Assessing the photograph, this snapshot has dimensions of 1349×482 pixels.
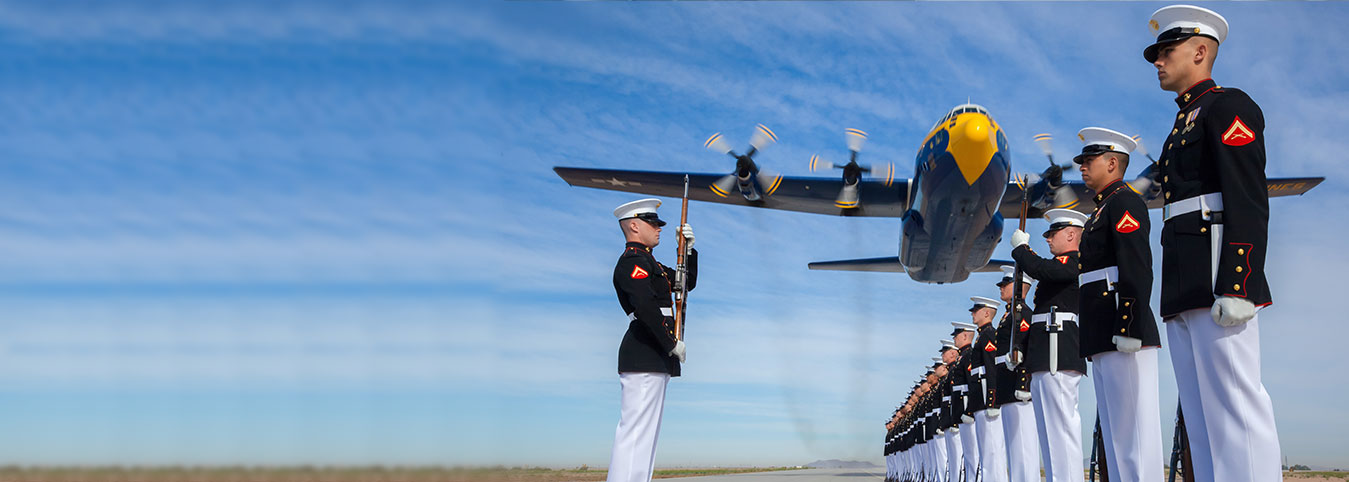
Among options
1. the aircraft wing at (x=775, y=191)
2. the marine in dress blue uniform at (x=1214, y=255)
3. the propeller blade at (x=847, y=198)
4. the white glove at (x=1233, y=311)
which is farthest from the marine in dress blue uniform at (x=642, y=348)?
the propeller blade at (x=847, y=198)

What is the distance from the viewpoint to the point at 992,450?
11289 mm

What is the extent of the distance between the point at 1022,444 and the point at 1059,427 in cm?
158

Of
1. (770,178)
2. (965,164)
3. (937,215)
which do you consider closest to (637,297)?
(965,164)

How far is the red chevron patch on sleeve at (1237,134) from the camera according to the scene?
4.09 m

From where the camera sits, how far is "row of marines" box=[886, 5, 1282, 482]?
13.1 feet

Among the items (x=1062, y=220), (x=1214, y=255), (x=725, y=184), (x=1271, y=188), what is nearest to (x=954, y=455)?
(x=1062, y=220)

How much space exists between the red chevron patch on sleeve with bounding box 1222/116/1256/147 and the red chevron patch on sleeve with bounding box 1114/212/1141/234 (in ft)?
5.05

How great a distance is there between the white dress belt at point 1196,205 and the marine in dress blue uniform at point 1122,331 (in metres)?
1.00

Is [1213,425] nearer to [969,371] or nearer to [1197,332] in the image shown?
[1197,332]

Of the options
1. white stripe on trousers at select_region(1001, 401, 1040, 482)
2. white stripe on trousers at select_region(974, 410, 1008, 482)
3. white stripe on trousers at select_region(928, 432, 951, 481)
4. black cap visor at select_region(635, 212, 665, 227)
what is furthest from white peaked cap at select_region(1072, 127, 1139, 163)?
white stripe on trousers at select_region(928, 432, 951, 481)

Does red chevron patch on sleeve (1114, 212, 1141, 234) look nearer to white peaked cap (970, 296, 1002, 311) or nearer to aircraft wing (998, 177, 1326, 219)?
white peaked cap (970, 296, 1002, 311)

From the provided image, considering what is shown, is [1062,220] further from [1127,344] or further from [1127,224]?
[1127,344]

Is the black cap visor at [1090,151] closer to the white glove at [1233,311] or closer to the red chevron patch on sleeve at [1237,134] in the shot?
the red chevron patch on sleeve at [1237,134]

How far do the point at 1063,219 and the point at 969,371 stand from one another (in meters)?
4.77
